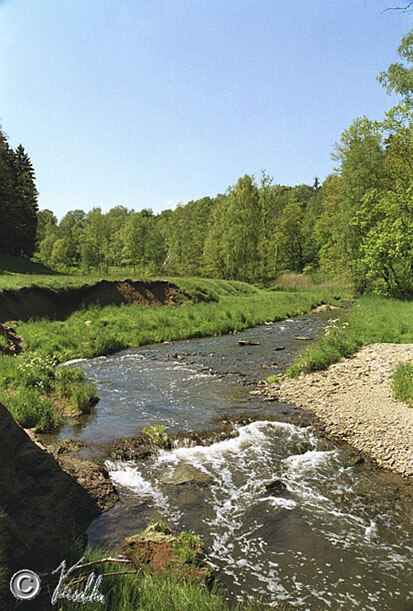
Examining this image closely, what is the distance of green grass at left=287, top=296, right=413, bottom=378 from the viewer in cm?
1473

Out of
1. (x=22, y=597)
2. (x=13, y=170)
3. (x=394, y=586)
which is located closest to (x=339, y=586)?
(x=394, y=586)

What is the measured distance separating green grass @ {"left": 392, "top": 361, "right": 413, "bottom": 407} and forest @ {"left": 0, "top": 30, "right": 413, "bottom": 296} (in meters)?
15.4

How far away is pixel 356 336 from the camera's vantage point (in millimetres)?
18672

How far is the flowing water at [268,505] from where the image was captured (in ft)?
16.7

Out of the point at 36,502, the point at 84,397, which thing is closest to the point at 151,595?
the point at 36,502

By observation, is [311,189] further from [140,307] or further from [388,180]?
[140,307]

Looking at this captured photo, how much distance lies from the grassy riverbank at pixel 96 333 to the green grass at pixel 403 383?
908 centimetres

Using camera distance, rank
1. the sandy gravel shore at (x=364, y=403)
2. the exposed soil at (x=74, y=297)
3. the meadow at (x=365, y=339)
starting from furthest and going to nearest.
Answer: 1. the exposed soil at (x=74, y=297)
2. the meadow at (x=365, y=339)
3. the sandy gravel shore at (x=364, y=403)

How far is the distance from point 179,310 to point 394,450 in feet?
71.7

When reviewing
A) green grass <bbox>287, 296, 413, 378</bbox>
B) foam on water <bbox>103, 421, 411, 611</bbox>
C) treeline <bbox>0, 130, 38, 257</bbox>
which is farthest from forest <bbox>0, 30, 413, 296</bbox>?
foam on water <bbox>103, 421, 411, 611</bbox>

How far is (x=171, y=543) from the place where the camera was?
17.0ft

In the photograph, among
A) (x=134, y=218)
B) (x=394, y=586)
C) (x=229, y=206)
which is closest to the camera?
(x=394, y=586)
